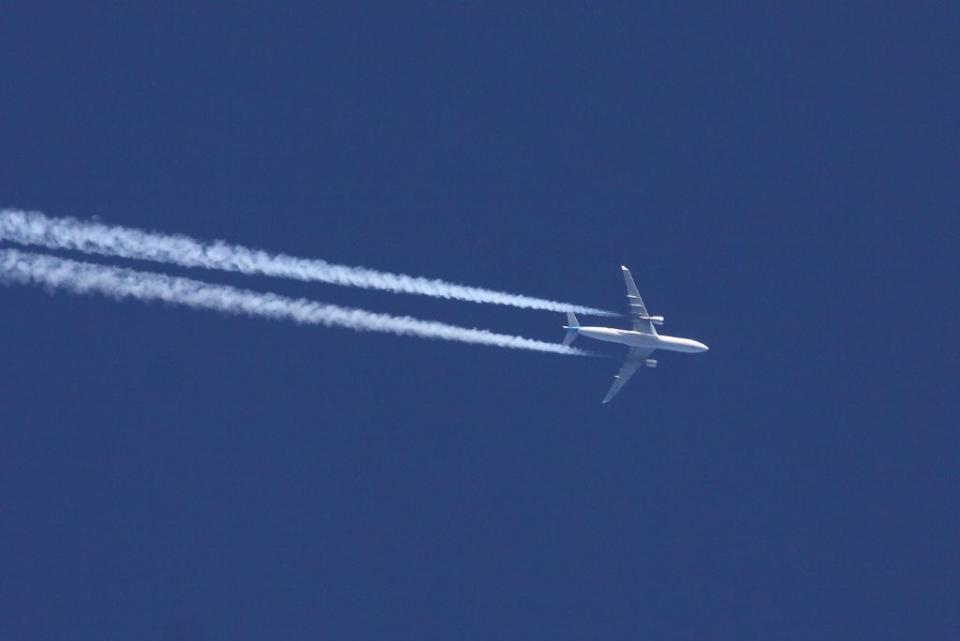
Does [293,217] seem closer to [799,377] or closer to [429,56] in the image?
[429,56]

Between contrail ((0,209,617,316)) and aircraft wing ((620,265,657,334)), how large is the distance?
906 cm

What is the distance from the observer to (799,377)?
342ft

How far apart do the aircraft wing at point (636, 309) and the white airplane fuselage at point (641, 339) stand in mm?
508

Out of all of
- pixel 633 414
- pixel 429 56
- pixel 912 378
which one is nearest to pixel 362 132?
pixel 429 56

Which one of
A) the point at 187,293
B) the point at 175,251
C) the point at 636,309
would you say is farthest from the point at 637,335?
the point at 175,251

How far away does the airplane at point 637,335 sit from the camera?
9219 centimetres

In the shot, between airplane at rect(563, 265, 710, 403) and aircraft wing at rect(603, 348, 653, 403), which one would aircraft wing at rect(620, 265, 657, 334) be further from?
aircraft wing at rect(603, 348, 653, 403)

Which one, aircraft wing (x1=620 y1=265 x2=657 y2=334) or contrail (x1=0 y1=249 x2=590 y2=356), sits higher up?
aircraft wing (x1=620 y1=265 x2=657 y2=334)

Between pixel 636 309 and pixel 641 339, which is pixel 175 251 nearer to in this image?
pixel 641 339

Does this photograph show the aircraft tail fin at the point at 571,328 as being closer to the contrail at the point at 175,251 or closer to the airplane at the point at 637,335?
the airplane at the point at 637,335

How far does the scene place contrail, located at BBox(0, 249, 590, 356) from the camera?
75250 millimetres

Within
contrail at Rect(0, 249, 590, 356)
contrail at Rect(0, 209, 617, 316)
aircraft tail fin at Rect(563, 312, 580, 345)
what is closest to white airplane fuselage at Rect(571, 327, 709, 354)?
aircraft tail fin at Rect(563, 312, 580, 345)

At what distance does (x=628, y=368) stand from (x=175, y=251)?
3026cm

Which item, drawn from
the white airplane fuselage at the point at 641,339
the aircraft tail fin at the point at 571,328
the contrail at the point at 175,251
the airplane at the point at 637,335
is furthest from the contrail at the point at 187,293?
the white airplane fuselage at the point at 641,339
